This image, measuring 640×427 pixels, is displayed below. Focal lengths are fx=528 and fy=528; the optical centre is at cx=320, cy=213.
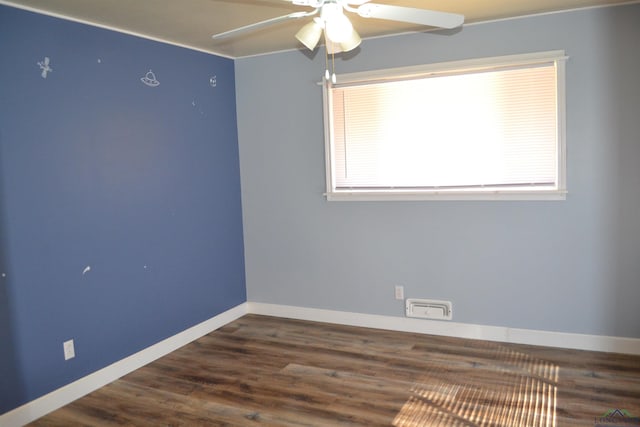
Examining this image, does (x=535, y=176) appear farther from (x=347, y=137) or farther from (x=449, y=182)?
(x=347, y=137)

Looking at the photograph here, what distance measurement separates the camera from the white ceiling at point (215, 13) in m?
2.98

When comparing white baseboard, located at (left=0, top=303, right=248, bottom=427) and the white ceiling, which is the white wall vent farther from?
the white ceiling

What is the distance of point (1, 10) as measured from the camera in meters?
2.81

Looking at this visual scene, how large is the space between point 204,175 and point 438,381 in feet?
7.81

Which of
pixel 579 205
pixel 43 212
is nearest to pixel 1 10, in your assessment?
pixel 43 212

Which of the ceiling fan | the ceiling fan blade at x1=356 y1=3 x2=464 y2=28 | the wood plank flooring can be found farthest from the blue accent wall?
the ceiling fan blade at x1=356 y1=3 x2=464 y2=28

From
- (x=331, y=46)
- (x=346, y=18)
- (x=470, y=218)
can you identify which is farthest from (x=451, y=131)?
(x=346, y=18)

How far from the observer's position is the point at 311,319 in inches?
179

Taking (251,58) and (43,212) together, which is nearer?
(43,212)

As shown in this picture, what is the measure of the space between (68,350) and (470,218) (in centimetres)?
283

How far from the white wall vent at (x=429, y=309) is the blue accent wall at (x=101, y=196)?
5.24 feet

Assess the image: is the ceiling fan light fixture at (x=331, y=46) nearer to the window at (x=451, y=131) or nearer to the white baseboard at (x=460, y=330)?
the window at (x=451, y=131)

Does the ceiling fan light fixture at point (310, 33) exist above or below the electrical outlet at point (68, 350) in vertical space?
above

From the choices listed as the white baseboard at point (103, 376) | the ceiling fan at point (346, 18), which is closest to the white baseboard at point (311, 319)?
the white baseboard at point (103, 376)
